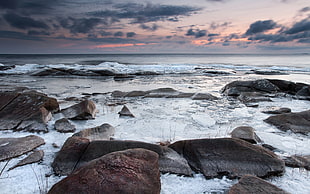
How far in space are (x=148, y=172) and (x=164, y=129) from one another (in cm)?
266

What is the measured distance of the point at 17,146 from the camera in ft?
11.3

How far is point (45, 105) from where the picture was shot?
5621 mm

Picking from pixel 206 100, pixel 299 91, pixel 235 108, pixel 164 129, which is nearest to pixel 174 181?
pixel 164 129

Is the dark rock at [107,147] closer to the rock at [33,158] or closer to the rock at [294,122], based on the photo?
the rock at [33,158]

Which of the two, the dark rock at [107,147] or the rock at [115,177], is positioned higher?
the rock at [115,177]

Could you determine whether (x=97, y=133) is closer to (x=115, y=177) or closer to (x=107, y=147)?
(x=107, y=147)

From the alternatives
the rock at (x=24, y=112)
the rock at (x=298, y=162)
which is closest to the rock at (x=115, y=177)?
the rock at (x=298, y=162)

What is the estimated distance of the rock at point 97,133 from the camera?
4043 millimetres

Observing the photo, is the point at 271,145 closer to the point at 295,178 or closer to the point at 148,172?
the point at 295,178

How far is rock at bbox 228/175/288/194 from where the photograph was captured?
2.16 meters

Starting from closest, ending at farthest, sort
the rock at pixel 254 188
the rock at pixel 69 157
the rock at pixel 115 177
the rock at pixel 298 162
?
the rock at pixel 115 177 < the rock at pixel 254 188 < the rock at pixel 69 157 < the rock at pixel 298 162

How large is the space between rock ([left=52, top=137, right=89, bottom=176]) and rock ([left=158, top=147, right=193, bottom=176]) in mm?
1337

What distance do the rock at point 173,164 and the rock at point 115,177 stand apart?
Answer: 0.48 meters

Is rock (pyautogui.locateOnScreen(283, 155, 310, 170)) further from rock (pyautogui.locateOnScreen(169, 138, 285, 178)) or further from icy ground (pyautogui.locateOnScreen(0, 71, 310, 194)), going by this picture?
rock (pyautogui.locateOnScreen(169, 138, 285, 178))
